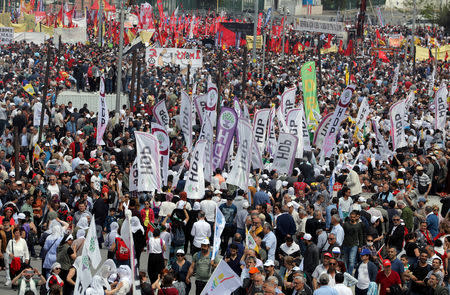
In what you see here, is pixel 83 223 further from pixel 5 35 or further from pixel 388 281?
pixel 5 35

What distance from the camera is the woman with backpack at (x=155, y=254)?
14047 mm

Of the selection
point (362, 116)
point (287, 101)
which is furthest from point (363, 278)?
point (362, 116)

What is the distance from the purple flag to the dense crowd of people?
313 millimetres

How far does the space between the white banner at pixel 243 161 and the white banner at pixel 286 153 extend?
1163 mm

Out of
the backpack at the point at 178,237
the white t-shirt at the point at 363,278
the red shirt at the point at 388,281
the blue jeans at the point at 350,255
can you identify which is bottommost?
the blue jeans at the point at 350,255

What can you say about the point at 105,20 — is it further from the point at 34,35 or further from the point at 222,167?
the point at 222,167

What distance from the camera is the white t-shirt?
42.6 feet

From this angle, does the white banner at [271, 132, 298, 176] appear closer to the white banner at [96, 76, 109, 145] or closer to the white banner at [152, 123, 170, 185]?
the white banner at [152, 123, 170, 185]

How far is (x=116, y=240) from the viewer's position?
45.5 feet

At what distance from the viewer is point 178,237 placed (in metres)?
15.4

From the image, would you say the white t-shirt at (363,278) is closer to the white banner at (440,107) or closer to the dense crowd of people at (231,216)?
the dense crowd of people at (231,216)

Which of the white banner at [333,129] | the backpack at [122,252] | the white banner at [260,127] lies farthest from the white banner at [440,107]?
the backpack at [122,252]

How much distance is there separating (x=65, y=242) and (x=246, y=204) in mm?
3352

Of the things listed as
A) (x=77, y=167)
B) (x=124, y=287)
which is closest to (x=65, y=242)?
(x=124, y=287)
